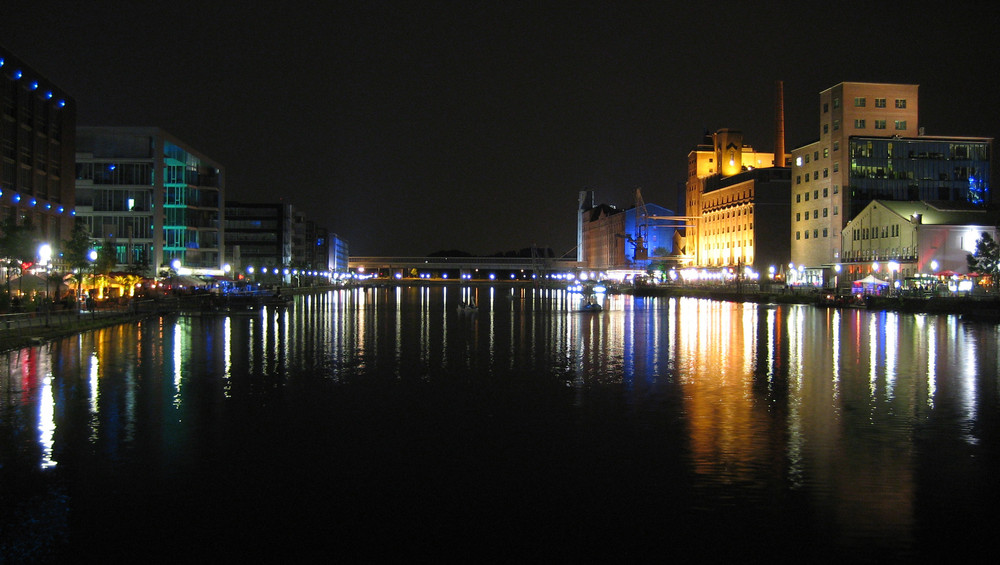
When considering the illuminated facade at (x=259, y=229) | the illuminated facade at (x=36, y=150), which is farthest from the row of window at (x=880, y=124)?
the illuminated facade at (x=259, y=229)

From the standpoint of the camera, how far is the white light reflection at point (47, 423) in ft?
38.5

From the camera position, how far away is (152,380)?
1969 cm

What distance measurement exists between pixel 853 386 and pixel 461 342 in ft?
55.7

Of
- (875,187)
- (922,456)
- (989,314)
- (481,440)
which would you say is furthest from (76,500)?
(875,187)

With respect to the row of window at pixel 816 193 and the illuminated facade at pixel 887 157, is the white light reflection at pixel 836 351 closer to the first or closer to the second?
the illuminated facade at pixel 887 157

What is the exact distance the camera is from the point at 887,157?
3275 inches

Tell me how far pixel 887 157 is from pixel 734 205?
39.0 meters

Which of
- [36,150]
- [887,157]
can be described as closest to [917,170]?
[887,157]

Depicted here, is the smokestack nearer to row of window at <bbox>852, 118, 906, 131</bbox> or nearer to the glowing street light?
row of window at <bbox>852, 118, 906, 131</bbox>

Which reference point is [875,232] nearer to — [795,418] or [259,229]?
[795,418]

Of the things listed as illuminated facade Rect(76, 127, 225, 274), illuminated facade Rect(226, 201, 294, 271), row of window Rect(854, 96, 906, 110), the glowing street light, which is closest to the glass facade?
row of window Rect(854, 96, 906, 110)

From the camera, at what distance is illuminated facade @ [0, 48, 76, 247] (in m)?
46.8

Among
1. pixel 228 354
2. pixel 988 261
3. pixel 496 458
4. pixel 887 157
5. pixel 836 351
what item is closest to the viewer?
pixel 496 458

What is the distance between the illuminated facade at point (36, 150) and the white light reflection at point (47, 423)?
29088 millimetres
